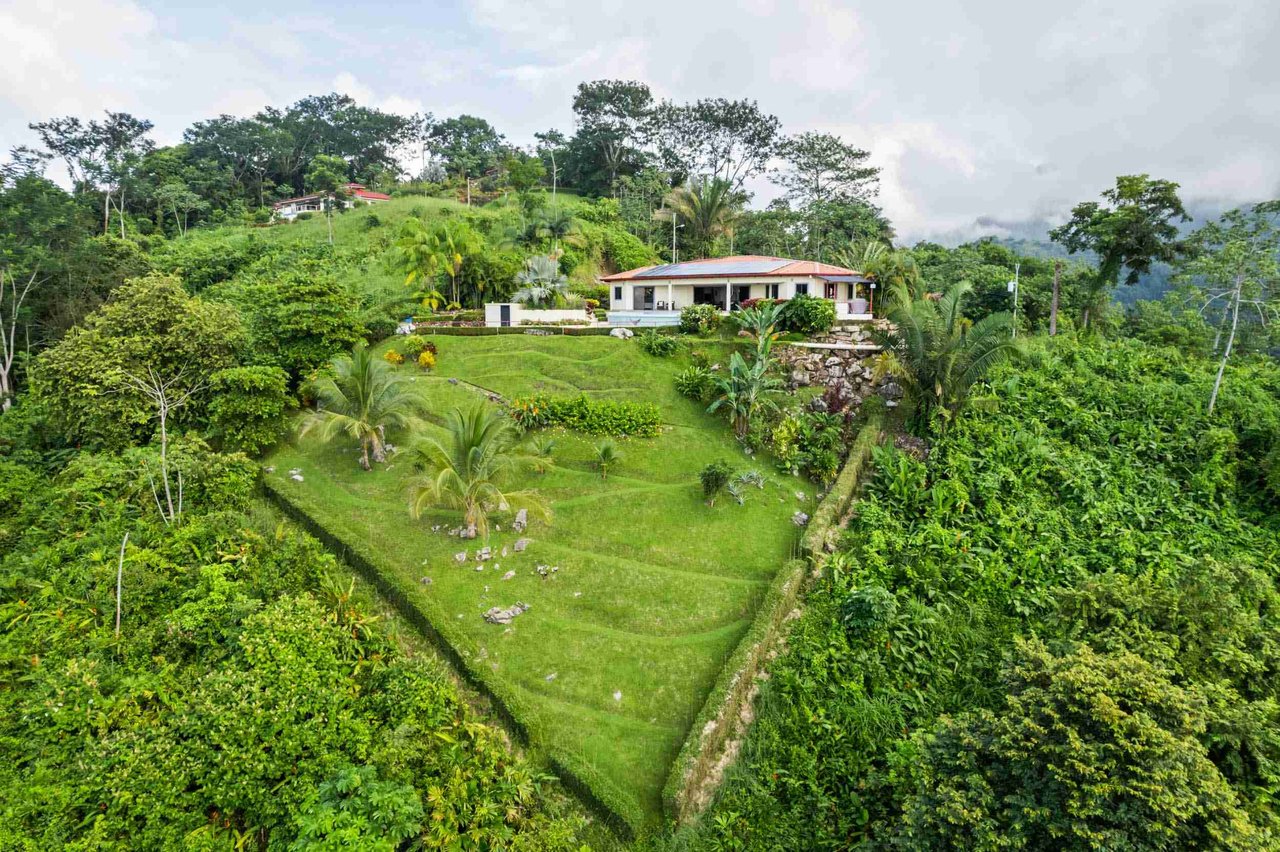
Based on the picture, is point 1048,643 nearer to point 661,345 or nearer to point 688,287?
point 661,345

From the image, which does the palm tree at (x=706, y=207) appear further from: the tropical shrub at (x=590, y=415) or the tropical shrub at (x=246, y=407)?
the tropical shrub at (x=246, y=407)

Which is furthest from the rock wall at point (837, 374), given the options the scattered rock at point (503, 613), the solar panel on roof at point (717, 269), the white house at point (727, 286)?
the scattered rock at point (503, 613)

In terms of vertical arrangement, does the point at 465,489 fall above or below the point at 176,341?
below

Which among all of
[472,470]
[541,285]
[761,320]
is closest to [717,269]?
[761,320]

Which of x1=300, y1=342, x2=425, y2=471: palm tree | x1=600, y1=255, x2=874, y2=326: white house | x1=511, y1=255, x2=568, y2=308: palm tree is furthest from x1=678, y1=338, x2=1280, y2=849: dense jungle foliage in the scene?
x1=511, y1=255, x2=568, y2=308: palm tree

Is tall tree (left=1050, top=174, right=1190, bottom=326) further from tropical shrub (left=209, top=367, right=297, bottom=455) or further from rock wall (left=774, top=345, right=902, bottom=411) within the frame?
tropical shrub (left=209, top=367, right=297, bottom=455)

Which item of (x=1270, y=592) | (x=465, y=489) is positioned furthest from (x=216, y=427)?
(x=1270, y=592)

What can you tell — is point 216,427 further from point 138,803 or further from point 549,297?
point 549,297
